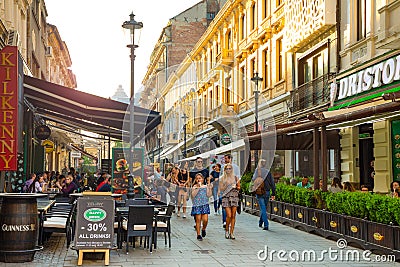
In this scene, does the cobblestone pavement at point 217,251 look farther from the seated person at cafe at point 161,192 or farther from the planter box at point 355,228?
the seated person at cafe at point 161,192

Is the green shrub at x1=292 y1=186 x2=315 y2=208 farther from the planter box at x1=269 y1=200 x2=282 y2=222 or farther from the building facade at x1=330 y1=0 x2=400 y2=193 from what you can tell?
the building facade at x1=330 y1=0 x2=400 y2=193

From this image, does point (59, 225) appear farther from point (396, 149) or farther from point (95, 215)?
point (396, 149)

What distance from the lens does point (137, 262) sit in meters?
9.98

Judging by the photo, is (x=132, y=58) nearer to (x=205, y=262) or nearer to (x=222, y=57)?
(x=205, y=262)

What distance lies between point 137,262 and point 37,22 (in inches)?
893

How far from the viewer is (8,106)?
13.0 metres

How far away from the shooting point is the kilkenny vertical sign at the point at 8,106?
1290 centimetres

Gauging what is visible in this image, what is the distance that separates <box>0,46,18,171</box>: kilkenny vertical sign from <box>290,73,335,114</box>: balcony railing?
12.1 metres

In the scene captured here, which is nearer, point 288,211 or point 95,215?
point 95,215

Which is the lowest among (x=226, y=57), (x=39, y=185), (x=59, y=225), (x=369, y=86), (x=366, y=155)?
(x=59, y=225)

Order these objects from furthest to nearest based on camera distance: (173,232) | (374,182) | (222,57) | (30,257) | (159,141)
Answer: (159,141) → (222,57) → (374,182) → (173,232) → (30,257)

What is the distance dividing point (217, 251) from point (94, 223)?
8.14ft

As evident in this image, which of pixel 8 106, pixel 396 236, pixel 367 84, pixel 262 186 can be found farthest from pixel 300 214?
pixel 8 106

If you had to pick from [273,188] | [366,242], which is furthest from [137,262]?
[273,188]
